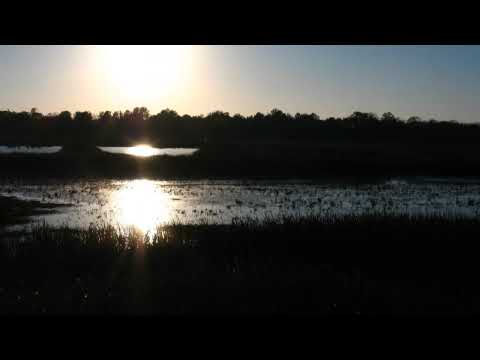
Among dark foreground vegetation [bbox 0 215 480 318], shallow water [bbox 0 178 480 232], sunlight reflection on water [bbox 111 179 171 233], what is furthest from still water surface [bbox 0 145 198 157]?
dark foreground vegetation [bbox 0 215 480 318]

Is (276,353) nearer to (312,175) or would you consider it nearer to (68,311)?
(68,311)

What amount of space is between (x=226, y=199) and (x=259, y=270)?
19725mm

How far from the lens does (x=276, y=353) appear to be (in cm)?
286

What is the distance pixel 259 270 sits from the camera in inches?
443

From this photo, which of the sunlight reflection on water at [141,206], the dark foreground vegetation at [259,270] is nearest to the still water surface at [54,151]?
the sunlight reflection on water at [141,206]

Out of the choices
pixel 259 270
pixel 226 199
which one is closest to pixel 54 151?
pixel 226 199

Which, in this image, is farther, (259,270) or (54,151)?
(54,151)

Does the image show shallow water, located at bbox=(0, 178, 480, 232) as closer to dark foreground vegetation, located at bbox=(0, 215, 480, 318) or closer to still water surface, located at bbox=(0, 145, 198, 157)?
dark foreground vegetation, located at bbox=(0, 215, 480, 318)

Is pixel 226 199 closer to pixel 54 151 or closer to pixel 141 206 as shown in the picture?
pixel 141 206

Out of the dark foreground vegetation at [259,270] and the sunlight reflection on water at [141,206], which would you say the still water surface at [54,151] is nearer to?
the sunlight reflection on water at [141,206]
